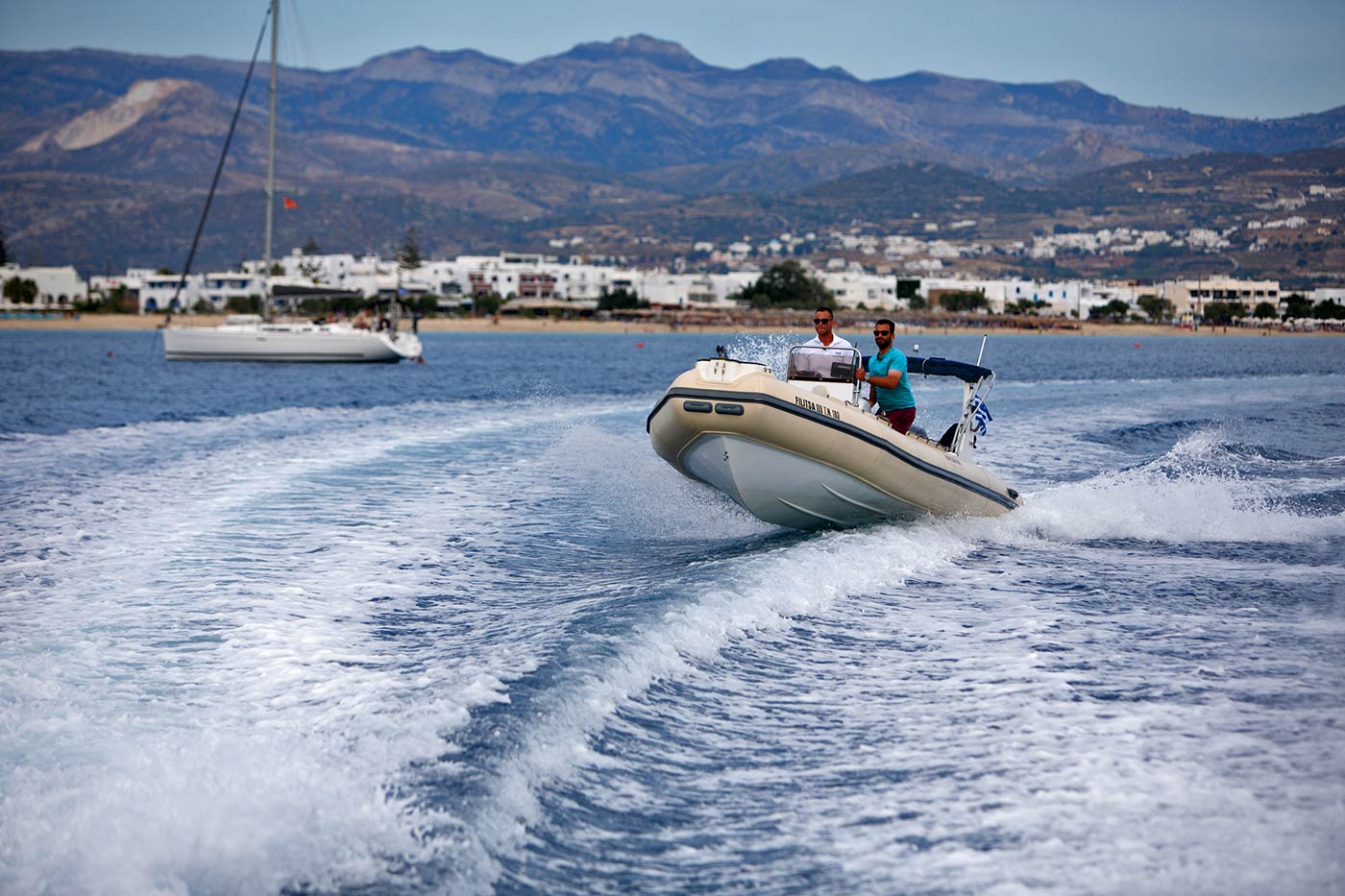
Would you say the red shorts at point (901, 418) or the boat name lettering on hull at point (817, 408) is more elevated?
the boat name lettering on hull at point (817, 408)

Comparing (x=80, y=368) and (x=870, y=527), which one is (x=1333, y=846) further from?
(x=80, y=368)

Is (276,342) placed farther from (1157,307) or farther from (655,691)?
(1157,307)

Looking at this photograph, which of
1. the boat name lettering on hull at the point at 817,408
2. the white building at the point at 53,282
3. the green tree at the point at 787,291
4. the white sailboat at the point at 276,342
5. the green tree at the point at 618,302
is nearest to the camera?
the boat name lettering on hull at the point at 817,408

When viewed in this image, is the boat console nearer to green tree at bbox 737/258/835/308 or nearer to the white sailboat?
the white sailboat

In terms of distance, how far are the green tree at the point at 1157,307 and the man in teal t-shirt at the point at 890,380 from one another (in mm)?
185385

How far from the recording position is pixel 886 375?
13.1 m

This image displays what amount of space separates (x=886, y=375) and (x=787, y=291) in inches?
6631

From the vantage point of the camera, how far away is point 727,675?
8039mm

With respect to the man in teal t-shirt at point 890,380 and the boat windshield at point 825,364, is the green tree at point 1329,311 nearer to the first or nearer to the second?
the man in teal t-shirt at point 890,380

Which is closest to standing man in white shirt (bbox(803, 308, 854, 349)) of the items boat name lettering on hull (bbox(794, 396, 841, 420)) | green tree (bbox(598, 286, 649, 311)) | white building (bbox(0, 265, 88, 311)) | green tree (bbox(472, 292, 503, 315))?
boat name lettering on hull (bbox(794, 396, 841, 420))

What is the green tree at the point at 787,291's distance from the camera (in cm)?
17688

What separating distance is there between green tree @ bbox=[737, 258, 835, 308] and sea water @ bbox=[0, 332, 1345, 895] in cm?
16112

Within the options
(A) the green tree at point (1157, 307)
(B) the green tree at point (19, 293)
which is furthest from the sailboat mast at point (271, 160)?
(A) the green tree at point (1157, 307)

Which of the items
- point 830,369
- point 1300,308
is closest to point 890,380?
point 830,369
